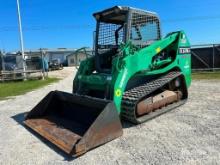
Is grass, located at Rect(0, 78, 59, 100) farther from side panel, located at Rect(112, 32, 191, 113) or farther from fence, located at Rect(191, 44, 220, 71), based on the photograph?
fence, located at Rect(191, 44, 220, 71)

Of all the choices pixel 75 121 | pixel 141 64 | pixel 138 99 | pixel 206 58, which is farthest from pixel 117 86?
pixel 206 58

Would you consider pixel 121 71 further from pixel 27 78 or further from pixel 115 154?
pixel 27 78

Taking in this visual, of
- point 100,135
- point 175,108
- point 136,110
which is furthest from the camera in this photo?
point 175,108

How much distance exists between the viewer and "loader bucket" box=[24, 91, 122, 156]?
12.9ft

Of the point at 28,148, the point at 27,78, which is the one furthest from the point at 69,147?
the point at 27,78

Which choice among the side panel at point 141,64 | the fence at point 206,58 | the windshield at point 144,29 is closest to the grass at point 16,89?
the windshield at point 144,29

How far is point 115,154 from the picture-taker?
3.77m

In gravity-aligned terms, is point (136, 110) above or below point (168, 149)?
above

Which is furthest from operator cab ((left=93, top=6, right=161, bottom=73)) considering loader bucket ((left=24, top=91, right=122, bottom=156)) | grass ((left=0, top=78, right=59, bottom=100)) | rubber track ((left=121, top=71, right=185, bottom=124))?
grass ((left=0, top=78, right=59, bottom=100))

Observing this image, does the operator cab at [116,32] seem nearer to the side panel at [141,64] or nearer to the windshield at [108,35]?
the windshield at [108,35]

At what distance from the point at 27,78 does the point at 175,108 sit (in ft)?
45.2

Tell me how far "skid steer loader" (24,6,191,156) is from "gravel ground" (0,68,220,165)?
180 mm

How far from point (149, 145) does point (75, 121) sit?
6.07 feet

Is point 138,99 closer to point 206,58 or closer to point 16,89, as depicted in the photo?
point 16,89
